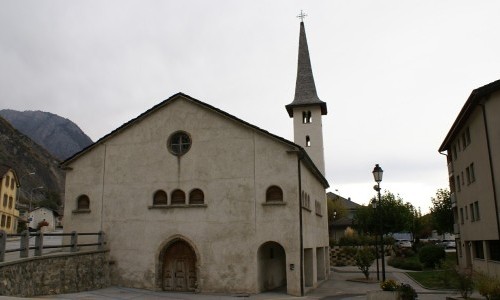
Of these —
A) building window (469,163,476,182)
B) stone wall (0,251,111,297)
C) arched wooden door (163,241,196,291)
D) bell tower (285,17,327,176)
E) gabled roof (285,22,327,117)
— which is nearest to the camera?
stone wall (0,251,111,297)

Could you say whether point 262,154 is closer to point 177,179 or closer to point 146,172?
point 177,179

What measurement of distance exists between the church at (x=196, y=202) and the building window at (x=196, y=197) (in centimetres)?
5

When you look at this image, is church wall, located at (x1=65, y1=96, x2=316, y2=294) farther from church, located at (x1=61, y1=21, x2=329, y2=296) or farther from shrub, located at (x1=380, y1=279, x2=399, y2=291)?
shrub, located at (x1=380, y1=279, x2=399, y2=291)

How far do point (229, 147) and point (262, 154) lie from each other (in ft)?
5.67

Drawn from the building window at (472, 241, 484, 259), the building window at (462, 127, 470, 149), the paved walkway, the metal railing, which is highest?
the building window at (462, 127, 470, 149)

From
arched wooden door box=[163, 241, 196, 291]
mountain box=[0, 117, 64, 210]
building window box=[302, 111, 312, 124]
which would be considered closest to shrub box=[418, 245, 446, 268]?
building window box=[302, 111, 312, 124]

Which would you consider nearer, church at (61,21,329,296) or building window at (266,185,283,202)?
church at (61,21,329,296)

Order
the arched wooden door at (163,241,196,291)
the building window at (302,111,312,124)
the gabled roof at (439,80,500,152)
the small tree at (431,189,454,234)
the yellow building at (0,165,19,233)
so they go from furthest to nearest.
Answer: the yellow building at (0,165,19,233)
the small tree at (431,189,454,234)
the building window at (302,111,312,124)
the gabled roof at (439,80,500,152)
the arched wooden door at (163,241,196,291)

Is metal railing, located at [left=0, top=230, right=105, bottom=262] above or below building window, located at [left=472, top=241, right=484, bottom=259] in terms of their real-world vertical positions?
above

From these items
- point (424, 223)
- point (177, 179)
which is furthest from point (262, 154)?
point (424, 223)

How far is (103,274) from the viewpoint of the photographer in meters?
21.8

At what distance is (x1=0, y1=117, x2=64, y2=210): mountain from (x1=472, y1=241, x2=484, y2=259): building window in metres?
114

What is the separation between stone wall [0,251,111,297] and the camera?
1488cm

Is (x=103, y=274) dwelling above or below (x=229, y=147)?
below
